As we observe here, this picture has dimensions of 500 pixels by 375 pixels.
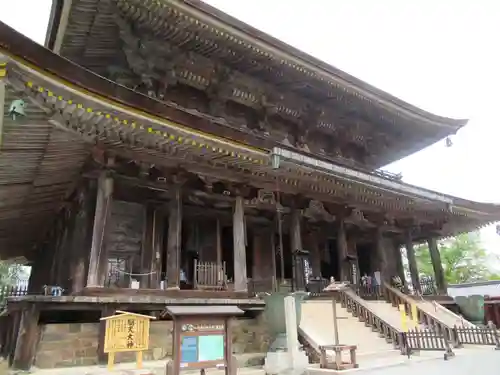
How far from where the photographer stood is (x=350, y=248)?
1557cm

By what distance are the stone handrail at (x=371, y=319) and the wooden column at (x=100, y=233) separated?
578 centimetres

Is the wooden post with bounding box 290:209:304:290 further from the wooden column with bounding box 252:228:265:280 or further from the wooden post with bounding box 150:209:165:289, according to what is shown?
the wooden post with bounding box 150:209:165:289

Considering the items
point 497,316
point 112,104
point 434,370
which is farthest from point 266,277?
point 497,316

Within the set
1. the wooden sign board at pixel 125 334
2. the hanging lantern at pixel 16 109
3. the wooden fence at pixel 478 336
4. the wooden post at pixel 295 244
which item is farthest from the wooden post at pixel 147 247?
the wooden fence at pixel 478 336

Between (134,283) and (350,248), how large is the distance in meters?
9.81

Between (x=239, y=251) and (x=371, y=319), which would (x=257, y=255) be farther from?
(x=371, y=319)

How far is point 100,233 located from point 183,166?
2494mm

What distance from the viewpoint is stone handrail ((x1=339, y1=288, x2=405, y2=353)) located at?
30.0ft

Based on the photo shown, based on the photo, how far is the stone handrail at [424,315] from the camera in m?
10.2

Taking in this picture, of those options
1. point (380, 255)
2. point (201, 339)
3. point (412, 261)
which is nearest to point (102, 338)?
point (201, 339)

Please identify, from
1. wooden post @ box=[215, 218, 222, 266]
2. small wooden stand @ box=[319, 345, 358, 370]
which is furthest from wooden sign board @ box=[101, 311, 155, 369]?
wooden post @ box=[215, 218, 222, 266]

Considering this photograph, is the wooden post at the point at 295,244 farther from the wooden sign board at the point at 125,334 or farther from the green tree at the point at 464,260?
the green tree at the point at 464,260

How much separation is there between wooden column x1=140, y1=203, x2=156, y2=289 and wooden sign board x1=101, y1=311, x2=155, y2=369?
3.44 metres

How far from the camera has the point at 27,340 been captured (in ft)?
20.9
